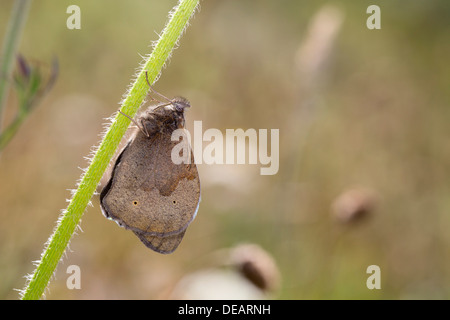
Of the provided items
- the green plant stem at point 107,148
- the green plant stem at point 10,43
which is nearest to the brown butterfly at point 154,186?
the green plant stem at point 107,148

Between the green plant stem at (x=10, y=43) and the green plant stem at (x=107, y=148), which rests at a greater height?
the green plant stem at (x=10, y=43)

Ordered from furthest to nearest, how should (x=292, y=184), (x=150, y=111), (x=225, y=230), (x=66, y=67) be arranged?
(x=66, y=67) → (x=225, y=230) → (x=292, y=184) → (x=150, y=111)

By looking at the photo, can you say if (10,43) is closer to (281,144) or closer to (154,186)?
(154,186)

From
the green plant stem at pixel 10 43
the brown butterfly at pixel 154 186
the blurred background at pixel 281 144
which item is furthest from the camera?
the blurred background at pixel 281 144

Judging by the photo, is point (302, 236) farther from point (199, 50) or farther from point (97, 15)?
point (97, 15)

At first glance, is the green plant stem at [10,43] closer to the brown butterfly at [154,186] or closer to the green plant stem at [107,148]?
the brown butterfly at [154,186]

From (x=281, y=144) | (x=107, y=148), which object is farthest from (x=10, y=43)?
(x=281, y=144)
